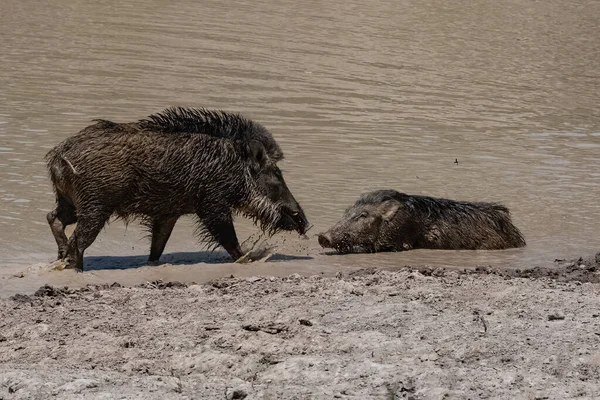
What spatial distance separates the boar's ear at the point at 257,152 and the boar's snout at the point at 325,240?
880 mm

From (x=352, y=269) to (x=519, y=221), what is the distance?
3153 millimetres

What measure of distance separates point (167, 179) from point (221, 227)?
0.66 meters

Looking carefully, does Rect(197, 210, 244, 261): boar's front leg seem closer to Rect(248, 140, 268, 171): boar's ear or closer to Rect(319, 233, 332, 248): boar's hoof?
Rect(248, 140, 268, 171): boar's ear

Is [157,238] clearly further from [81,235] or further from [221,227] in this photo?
[81,235]

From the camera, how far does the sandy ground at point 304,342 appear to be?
583cm

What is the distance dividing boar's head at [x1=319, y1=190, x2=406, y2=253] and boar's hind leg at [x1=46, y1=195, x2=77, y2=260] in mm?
2281

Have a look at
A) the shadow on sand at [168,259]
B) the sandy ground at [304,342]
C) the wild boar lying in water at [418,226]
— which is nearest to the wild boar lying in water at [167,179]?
the shadow on sand at [168,259]

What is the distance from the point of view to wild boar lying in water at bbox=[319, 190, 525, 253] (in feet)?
35.2

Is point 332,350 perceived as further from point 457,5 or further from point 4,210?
point 457,5

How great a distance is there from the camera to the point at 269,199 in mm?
10320

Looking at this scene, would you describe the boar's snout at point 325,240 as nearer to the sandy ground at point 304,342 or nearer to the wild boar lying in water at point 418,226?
the wild boar lying in water at point 418,226

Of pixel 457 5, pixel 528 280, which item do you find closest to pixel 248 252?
pixel 528 280

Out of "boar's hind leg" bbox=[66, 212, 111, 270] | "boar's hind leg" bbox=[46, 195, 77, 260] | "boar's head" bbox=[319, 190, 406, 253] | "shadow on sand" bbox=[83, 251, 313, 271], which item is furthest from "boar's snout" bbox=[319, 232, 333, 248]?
"boar's hind leg" bbox=[46, 195, 77, 260]

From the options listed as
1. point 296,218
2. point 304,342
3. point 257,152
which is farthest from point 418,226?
point 304,342
